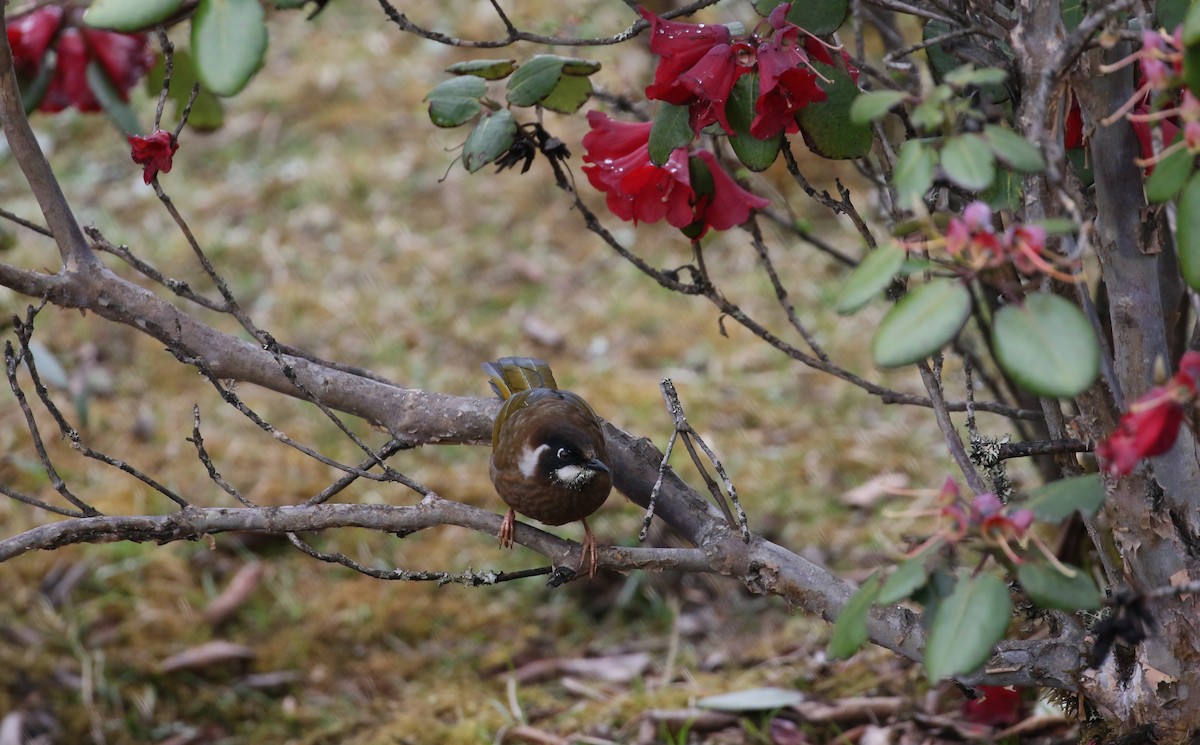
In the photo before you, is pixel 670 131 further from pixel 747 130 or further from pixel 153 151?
pixel 153 151

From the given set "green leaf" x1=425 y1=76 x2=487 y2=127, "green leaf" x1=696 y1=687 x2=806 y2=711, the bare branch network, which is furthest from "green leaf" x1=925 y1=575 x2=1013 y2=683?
"green leaf" x1=696 y1=687 x2=806 y2=711

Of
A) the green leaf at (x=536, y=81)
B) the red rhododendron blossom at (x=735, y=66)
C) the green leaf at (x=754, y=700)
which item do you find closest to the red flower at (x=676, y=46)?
the red rhododendron blossom at (x=735, y=66)

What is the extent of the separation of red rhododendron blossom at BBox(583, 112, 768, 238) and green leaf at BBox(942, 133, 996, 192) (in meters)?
0.63

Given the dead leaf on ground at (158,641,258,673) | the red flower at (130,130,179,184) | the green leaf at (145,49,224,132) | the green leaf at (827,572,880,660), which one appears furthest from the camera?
the dead leaf on ground at (158,641,258,673)

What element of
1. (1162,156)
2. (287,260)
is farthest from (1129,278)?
(287,260)

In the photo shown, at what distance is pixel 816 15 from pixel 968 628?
80 centimetres

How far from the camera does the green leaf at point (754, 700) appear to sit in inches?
86.4

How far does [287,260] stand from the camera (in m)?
4.47

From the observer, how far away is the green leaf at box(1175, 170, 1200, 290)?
105 centimetres

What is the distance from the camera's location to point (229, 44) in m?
1.13

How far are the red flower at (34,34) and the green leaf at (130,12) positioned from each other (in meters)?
1.17

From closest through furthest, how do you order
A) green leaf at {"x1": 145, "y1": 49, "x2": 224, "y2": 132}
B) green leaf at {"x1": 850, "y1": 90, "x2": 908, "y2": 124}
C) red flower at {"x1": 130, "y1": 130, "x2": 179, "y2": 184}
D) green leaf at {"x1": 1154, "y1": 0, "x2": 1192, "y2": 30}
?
green leaf at {"x1": 850, "y1": 90, "x2": 908, "y2": 124}, green leaf at {"x1": 1154, "y1": 0, "x2": 1192, "y2": 30}, red flower at {"x1": 130, "y1": 130, "x2": 179, "y2": 184}, green leaf at {"x1": 145, "y1": 49, "x2": 224, "y2": 132}

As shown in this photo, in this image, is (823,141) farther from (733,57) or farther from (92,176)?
(92,176)

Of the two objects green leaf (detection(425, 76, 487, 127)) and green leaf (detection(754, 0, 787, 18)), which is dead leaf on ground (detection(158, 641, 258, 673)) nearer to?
green leaf (detection(425, 76, 487, 127))
